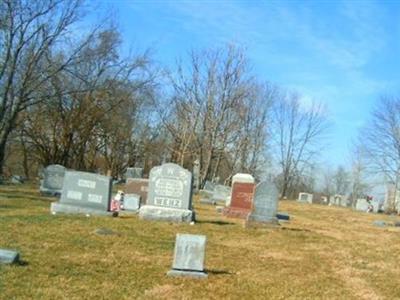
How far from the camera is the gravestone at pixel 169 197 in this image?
627 inches

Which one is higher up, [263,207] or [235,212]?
[263,207]

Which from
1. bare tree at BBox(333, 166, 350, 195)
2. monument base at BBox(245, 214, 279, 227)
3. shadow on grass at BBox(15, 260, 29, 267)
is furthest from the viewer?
bare tree at BBox(333, 166, 350, 195)

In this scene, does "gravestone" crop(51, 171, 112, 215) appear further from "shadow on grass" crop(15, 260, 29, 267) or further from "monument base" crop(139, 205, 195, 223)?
"shadow on grass" crop(15, 260, 29, 267)

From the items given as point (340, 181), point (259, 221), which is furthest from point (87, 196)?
point (340, 181)

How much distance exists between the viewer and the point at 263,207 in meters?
16.4

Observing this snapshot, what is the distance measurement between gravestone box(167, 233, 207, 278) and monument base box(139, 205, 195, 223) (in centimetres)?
774

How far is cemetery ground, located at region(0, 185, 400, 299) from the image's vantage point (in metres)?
7.15

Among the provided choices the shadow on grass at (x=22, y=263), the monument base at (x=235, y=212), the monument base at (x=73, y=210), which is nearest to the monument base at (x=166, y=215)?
the monument base at (x=73, y=210)

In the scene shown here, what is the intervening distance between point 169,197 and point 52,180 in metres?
8.05

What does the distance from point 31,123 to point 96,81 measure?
544cm

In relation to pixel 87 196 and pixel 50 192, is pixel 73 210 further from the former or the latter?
pixel 50 192

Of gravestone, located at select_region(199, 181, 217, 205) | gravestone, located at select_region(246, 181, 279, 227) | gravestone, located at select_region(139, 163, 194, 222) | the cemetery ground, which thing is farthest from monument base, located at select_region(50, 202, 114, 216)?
gravestone, located at select_region(199, 181, 217, 205)

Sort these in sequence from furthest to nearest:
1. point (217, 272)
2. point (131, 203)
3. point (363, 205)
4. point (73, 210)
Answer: point (363, 205) → point (131, 203) → point (73, 210) → point (217, 272)

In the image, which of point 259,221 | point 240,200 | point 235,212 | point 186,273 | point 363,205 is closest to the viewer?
point 186,273
